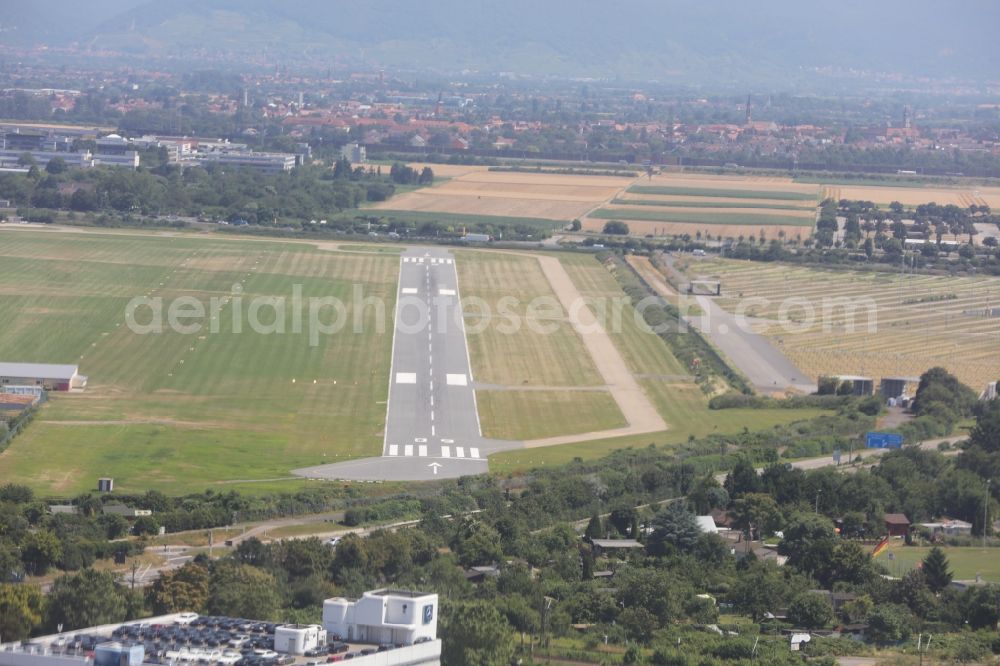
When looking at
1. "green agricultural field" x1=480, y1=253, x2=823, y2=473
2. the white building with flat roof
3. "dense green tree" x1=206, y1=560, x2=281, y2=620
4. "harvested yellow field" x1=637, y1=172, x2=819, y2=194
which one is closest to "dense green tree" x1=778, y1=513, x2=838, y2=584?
"green agricultural field" x1=480, y1=253, x2=823, y2=473

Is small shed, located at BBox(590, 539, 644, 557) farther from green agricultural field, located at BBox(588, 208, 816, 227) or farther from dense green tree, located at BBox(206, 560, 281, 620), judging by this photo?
green agricultural field, located at BBox(588, 208, 816, 227)

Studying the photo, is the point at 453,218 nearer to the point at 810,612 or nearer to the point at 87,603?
the point at 810,612

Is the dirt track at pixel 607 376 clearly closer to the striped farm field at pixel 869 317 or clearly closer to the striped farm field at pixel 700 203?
the striped farm field at pixel 869 317

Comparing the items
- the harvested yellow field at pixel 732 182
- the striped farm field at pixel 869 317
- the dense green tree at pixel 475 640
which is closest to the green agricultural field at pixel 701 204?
the harvested yellow field at pixel 732 182

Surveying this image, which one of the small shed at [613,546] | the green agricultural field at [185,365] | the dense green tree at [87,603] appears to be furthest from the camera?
the green agricultural field at [185,365]

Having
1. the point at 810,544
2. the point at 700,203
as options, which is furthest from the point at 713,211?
the point at 810,544

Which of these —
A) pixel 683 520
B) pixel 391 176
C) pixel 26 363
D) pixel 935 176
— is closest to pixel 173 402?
pixel 26 363
